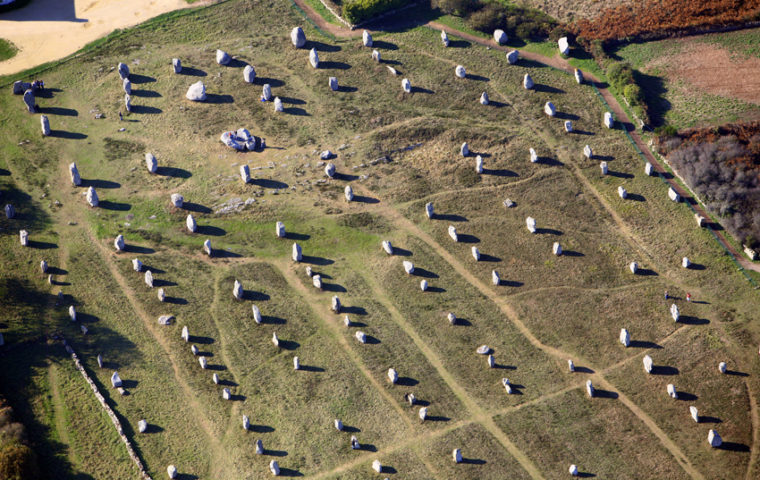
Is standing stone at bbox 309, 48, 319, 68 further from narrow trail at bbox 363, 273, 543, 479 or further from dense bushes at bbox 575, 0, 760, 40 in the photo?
dense bushes at bbox 575, 0, 760, 40

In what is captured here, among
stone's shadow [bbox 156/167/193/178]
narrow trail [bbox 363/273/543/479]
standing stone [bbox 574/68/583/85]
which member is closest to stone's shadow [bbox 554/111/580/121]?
standing stone [bbox 574/68/583/85]

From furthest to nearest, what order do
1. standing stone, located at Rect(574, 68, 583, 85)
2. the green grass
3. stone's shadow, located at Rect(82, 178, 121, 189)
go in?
the green grass → standing stone, located at Rect(574, 68, 583, 85) → stone's shadow, located at Rect(82, 178, 121, 189)

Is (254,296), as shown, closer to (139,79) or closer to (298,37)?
(139,79)

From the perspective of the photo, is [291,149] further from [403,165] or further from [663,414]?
[663,414]

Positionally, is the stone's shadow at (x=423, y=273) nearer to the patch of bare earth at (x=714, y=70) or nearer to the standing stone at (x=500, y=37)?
the standing stone at (x=500, y=37)

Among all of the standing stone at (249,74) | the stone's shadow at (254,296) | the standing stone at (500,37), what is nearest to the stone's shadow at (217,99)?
the standing stone at (249,74)

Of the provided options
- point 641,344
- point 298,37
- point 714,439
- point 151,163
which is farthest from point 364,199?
point 714,439
